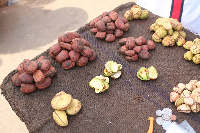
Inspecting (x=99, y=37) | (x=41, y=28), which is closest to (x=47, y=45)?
(x=41, y=28)

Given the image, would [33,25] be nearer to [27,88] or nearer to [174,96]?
[27,88]

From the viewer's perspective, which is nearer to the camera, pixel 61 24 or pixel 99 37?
pixel 99 37

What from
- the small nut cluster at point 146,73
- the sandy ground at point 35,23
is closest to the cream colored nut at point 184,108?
the small nut cluster at point 146,73

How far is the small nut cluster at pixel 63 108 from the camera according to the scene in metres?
1.09

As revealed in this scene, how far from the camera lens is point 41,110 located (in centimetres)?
119

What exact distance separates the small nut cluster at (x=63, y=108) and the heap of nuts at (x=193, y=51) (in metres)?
0.89

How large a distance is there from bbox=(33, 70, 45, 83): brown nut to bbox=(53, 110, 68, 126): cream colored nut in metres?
0.23

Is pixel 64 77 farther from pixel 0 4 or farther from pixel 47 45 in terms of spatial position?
pixel 0 4

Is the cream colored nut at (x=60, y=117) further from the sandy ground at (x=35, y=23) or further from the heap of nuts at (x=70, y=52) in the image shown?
the sandy ground at (x=35, y=23)

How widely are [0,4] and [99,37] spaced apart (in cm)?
202

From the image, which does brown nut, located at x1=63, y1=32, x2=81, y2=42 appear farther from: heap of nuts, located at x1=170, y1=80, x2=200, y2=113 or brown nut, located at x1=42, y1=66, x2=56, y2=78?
heap of nuts, located at x1=170, y1=80, x2=200, y2=113

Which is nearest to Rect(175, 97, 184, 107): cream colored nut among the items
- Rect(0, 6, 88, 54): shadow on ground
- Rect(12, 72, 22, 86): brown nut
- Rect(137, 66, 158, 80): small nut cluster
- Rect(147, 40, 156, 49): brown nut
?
Rect(137, 66, 158, 80): small nut cluster

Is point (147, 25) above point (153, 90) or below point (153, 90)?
above

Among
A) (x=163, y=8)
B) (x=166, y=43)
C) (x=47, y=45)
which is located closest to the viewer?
(x=166, y=43)
